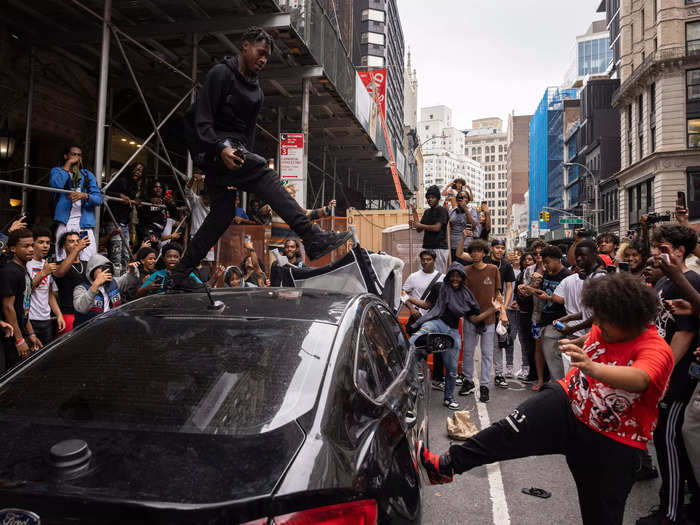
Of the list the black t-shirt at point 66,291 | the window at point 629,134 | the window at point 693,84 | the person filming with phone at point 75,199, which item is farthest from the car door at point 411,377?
the window at point 629,134

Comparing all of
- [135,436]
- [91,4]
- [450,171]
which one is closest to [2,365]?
[135,436]

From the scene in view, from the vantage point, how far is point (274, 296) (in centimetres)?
277

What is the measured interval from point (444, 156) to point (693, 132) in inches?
5273

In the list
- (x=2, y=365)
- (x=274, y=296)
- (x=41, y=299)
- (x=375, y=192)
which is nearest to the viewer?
(x=274, y=296)

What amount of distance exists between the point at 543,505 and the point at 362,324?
2399 mm

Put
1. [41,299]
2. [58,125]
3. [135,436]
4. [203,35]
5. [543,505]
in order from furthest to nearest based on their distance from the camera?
[58,125], [203,35], [41,299], [543,505], [135,436]

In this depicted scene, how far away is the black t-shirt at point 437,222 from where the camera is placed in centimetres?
866

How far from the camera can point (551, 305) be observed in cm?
635

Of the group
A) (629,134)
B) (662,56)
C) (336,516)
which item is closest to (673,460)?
(336,516)

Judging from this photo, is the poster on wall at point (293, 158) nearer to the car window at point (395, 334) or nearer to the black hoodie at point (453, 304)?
the black hoodie at point (453, 304)

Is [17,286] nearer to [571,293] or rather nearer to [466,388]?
[466,388]

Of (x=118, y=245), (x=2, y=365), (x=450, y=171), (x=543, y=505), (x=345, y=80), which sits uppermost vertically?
(x=450, y=171)

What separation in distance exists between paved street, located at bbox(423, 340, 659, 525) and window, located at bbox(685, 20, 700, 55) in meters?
46.5

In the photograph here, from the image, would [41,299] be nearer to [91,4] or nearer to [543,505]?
[543,505]
